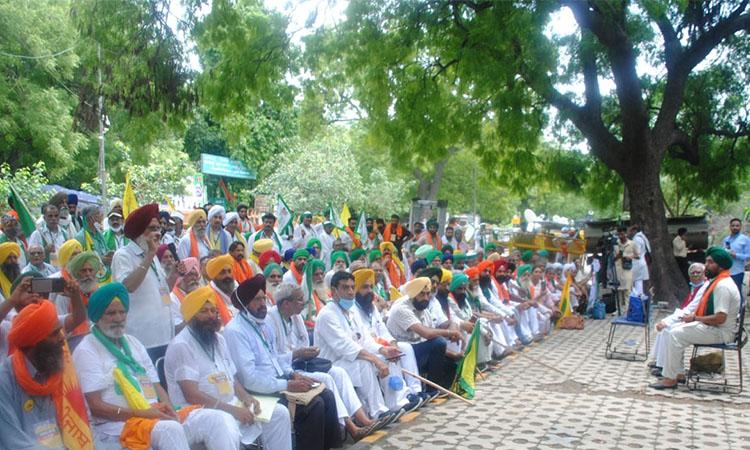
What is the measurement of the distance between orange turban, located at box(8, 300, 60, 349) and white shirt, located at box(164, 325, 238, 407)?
4.13 ft

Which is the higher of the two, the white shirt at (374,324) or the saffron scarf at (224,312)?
the saffron scarf at (224,312)

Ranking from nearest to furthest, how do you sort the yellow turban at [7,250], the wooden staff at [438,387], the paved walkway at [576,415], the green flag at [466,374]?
the yellow turban at [7,250] < the paved walkway at [576,415] < the wooden staff at [438,387] < the green flag at [466,374]

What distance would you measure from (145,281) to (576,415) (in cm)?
470

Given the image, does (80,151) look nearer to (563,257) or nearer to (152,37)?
(563,257)

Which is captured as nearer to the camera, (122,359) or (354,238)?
(122,359)

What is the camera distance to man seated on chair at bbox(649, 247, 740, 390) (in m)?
9.41

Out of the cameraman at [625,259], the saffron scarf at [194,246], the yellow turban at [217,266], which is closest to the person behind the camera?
the yellow turban at [217,266]

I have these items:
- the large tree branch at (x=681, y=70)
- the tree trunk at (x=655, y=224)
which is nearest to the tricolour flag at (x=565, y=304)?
the tree trunk at (x=655, y=224)

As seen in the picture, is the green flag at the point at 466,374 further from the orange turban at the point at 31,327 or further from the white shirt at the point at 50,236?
the orange turban at the point at 31,327

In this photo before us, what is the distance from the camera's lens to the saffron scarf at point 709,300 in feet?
31.2

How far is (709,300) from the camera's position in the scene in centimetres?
950

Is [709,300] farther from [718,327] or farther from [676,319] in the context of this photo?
[676,319]

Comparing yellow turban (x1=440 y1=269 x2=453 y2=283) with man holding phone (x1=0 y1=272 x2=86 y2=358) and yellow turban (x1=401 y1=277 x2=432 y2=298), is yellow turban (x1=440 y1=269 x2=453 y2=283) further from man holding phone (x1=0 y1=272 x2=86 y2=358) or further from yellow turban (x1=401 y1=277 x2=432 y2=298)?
man holding phone (x1=0 y1=272 x2=86 y2=358)

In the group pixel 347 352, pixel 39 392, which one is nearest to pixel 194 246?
pixel 347 352
